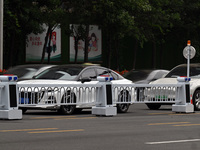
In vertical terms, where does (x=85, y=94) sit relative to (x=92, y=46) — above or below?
below

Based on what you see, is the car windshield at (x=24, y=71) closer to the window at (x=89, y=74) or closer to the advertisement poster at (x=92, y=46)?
Answer: the window at (x=89, y=74)

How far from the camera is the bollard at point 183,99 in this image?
736 inches

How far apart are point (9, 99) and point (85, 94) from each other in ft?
8.85

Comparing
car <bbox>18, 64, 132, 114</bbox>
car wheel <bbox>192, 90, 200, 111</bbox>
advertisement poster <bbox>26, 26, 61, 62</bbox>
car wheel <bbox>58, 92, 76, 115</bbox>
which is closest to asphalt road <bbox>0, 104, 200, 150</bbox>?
car wheel <bbox>58, 92, 76, 115</bbox>

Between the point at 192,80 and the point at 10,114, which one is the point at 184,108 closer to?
the point at 192,80

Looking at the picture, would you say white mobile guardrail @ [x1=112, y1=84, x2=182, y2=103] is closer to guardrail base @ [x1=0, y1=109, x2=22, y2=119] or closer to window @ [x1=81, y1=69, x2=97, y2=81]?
window @ [x1=81, y1=69, x2=97, y2=81]

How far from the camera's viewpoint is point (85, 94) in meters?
17.0

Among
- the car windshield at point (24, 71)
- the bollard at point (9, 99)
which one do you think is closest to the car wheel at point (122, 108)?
the car windshield at point (24, 71)

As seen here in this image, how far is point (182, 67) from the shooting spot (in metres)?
22.3

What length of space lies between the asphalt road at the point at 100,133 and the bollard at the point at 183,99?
2.66 meters

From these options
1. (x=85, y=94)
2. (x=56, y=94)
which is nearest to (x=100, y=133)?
(x=56, y=94)

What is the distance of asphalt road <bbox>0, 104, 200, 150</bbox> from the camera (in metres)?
9.84

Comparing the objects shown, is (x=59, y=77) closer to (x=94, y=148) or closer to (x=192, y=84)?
(x=192, y=84)

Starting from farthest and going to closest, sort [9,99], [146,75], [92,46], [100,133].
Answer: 1. [92,46]
2. [146,75]
3. [9,99]
4. [100,133]
